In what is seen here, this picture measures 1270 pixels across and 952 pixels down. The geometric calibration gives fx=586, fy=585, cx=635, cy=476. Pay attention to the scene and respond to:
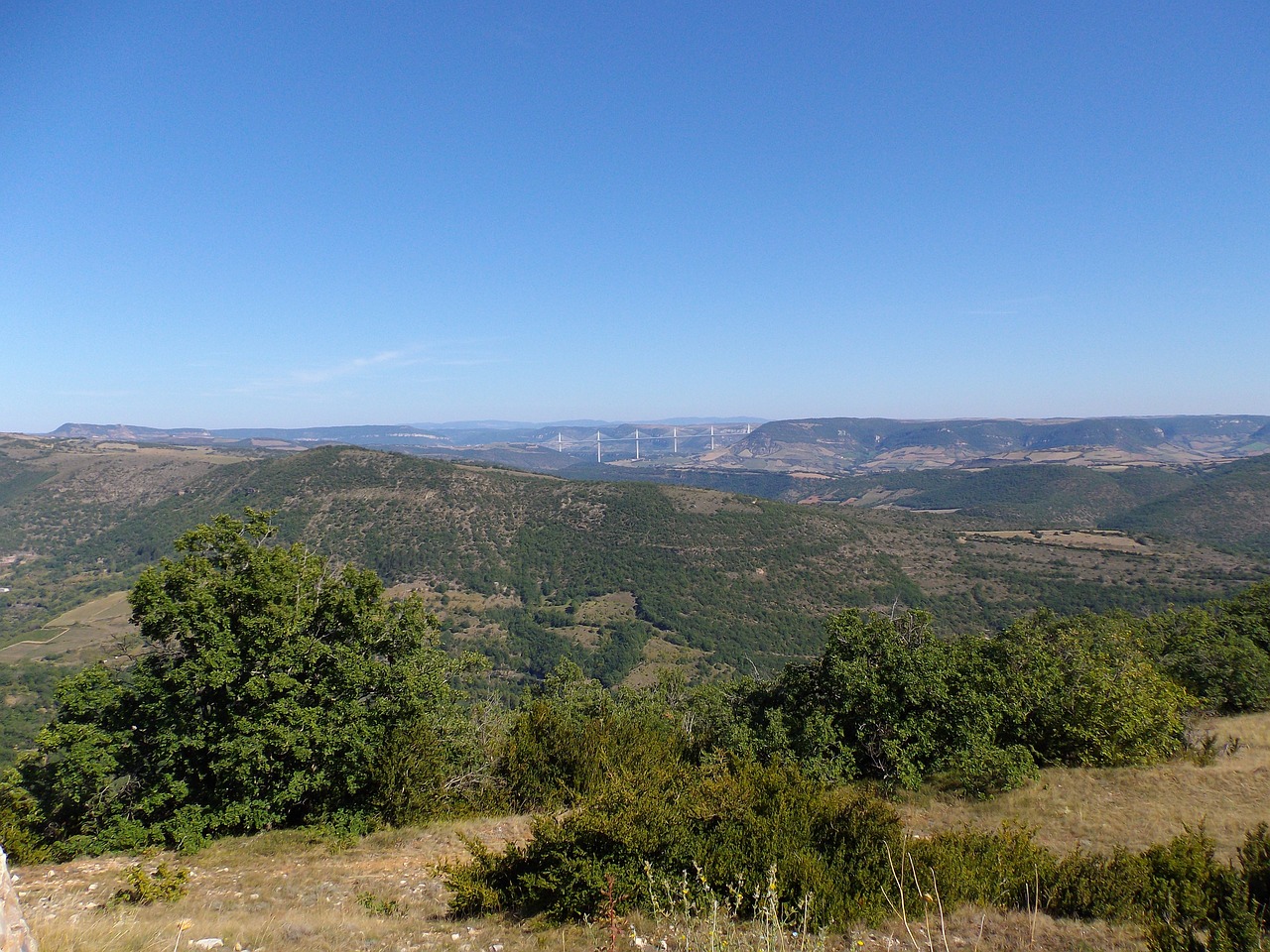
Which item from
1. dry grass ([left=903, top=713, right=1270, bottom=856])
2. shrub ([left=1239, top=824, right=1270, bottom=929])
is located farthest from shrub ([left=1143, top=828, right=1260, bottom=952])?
dry grass ([left=903, top=713, right=1270, bottom=856])

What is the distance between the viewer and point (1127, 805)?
602 inches

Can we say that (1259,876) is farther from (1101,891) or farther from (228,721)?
(228,721)

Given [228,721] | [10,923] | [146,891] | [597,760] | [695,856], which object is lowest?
[597,760]

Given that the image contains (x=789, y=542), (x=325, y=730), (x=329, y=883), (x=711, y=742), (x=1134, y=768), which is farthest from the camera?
(x=789, y=542)

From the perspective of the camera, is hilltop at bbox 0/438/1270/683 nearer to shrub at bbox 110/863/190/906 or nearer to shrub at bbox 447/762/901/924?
shrub at bbox 447/762/901/924

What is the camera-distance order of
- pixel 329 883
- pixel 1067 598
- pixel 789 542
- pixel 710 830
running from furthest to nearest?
pixel 789 542 < pixel 1067 598 < pixel 329 883 < pixel 710 830

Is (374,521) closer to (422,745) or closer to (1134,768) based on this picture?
(422,745)

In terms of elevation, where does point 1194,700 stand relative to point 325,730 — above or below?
below

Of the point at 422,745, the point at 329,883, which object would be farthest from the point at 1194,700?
the point at 329,883

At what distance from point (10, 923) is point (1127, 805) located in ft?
69.9

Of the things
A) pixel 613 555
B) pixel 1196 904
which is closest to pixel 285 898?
pixel 1196 904

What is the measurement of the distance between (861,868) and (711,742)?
49.4 feet

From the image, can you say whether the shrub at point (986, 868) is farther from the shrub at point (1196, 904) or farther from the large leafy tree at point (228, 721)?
the large leafy tree at point (228, 721)

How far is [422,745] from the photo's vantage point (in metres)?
16.8
